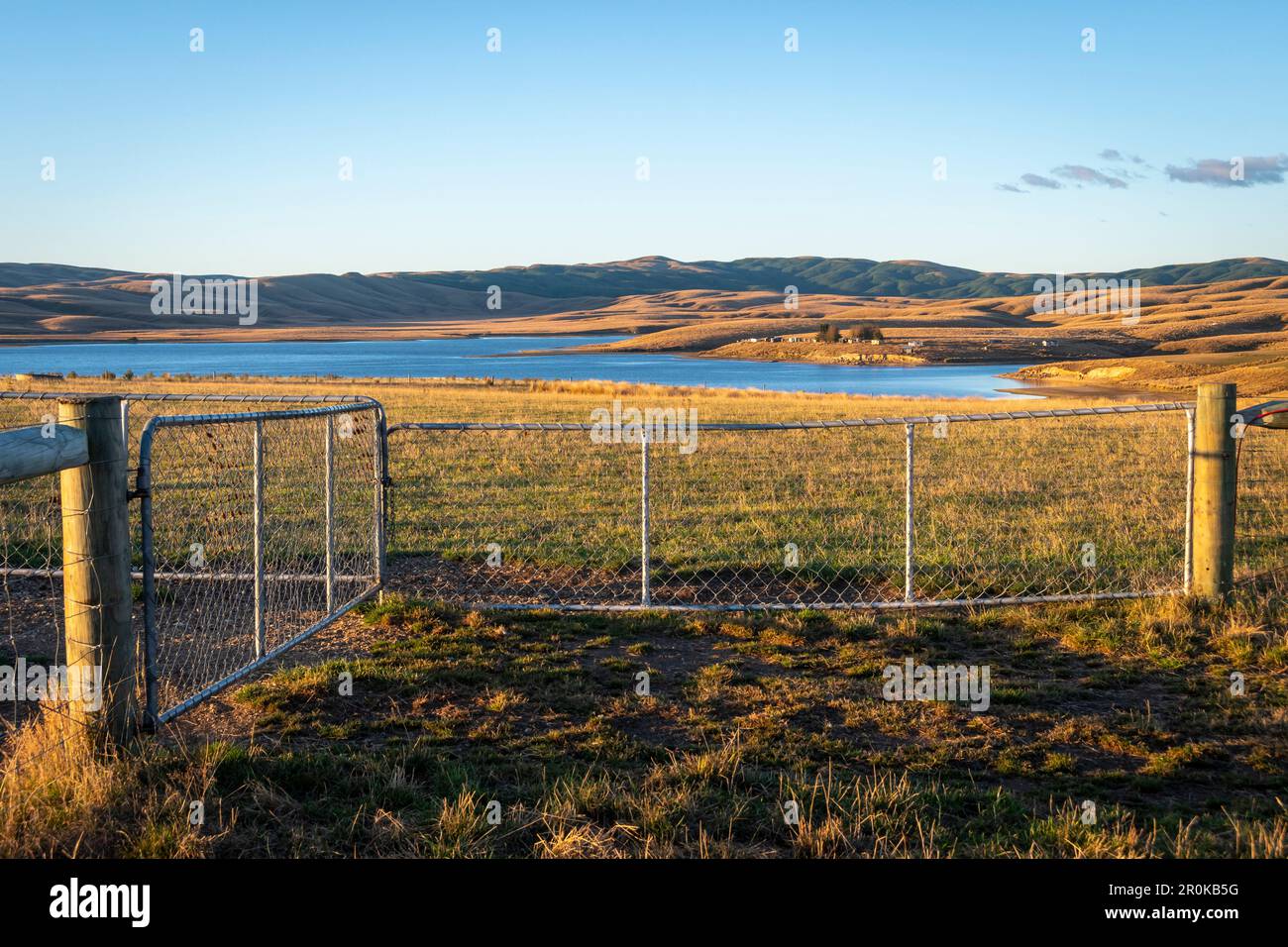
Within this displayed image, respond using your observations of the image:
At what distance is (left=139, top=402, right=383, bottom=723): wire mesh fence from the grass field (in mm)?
A: 434

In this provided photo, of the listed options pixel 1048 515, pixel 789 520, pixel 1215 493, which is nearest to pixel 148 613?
pixel 1215 493

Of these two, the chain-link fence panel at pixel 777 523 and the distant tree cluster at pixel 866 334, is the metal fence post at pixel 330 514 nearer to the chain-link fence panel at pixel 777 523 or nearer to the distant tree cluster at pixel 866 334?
the chain-link fence panel at pixel 777 523

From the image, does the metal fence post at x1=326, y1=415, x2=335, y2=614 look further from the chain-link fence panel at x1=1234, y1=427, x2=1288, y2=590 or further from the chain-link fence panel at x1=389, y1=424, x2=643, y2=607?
the chain-link fence panel at x1=1234, y1=427, x2=1288, y2=590

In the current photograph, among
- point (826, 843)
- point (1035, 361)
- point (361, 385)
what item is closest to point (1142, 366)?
point (1035, 361)

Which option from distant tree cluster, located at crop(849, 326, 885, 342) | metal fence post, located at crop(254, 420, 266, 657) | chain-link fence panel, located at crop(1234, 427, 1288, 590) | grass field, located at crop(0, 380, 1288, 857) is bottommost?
grass field, located at crop(0, 380, 1288, 857)

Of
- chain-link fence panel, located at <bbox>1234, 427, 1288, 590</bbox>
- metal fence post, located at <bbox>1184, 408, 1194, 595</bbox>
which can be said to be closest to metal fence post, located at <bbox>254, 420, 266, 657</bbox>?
metal fence post, located at <bbox>1184, 408, 1194, 595</bbox>

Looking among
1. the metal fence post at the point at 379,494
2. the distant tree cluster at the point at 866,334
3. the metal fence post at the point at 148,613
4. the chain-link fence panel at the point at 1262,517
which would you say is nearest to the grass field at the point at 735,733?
the chain-link fence panel at the point at 1262,517

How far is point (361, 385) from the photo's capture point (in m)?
53.2

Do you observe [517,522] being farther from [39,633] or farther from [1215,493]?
[1215,493]

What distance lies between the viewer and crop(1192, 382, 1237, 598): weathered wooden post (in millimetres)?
9055

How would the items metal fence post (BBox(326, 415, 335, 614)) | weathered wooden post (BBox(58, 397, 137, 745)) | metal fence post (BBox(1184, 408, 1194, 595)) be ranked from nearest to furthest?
weathered wooden post (BBox(58, 397, 137, 745)) < metal fence post (BBox(326, 415, 335, 614)) < metal fence post (BBox(1184, 408, 1194, 595))

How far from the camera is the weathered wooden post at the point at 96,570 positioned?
5281 mm
